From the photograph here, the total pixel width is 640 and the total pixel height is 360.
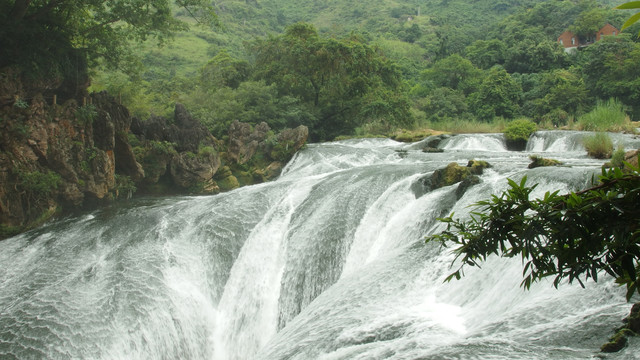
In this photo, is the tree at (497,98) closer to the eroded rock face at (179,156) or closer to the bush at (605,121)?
the bush at (605,121)

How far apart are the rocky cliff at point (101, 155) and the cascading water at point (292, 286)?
3.09 ft

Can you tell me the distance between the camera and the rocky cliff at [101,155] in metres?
10.4

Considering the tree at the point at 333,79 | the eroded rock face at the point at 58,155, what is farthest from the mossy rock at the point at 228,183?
the tree at the point at 333,79

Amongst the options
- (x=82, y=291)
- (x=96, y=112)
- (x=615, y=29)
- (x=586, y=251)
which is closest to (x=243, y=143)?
(x=96, y=112)

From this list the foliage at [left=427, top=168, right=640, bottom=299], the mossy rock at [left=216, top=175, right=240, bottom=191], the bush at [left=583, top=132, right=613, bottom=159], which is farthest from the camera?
the mossy rock at [left=216, top=175, right=240, bottom=191]

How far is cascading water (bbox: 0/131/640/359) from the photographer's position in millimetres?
3849

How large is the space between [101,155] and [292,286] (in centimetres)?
747

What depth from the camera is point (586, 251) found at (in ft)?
6.30

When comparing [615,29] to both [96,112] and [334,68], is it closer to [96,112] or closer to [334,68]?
[334,68]

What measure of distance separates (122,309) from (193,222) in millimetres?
2997

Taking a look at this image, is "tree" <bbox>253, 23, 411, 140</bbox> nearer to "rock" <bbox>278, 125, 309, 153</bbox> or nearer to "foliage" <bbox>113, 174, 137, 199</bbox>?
"rock" <bbox>278, 125, 309, 153</bbox>

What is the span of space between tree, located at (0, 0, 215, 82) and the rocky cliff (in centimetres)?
81

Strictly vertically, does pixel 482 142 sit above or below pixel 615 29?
below

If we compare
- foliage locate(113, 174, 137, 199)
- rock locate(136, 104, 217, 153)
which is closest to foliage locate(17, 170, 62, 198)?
foliage locate(113, 174, 137, 199)
